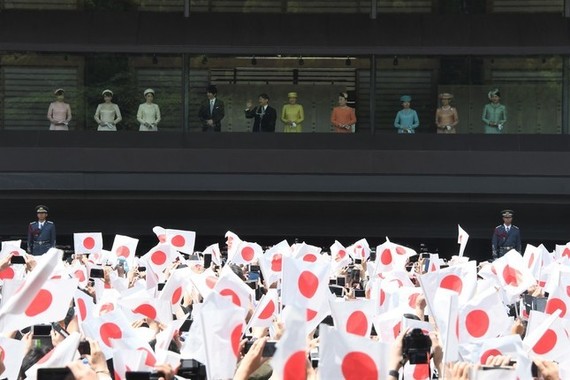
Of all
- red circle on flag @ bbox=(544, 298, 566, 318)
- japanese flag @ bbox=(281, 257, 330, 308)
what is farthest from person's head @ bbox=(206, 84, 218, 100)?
red circle on flag @ bbox=(544, 298, 566, 318)

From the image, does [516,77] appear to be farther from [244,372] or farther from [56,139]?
[244,372]

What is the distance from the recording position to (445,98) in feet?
106

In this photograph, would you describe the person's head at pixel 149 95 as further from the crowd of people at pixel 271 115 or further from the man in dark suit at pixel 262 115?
the man in dark suit at pixel 262 115

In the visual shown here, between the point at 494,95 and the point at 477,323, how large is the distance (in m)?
22.3

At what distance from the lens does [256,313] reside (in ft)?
38.3

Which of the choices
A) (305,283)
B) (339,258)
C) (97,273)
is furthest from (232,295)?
(339,258)

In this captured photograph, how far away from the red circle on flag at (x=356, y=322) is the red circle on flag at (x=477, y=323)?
3.30ft

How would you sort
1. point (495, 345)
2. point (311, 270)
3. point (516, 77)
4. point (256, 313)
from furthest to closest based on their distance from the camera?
point (516, 77) → point (311, 270) → point (256, 313) → point (495, 345)

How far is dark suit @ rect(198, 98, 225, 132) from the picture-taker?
107 feet

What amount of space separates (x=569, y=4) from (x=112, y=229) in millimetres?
11640

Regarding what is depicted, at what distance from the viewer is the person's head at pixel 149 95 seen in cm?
3216

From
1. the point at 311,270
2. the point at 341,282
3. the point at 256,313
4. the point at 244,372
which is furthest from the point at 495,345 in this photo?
the point at 341,282

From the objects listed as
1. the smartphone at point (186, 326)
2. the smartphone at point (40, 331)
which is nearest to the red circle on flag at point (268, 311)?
the smartphone at point (186, 326)

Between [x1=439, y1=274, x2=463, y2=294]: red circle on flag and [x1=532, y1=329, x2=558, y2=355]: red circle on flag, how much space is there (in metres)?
1.87
